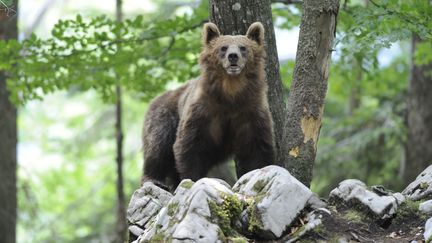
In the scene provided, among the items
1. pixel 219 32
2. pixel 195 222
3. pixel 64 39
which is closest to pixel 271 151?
pixel 219 32

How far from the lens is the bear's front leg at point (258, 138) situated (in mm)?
8195

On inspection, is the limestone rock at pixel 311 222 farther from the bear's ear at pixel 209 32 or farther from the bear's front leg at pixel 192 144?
the bear's ear at pixel 209 32

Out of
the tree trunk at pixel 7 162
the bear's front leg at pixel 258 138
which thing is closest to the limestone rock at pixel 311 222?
the bear's front leg at pixel 258 138

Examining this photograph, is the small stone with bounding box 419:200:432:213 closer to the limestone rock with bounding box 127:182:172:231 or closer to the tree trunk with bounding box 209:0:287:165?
the tree trunk with bounding box 209:0:287:165

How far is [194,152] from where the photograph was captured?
27.7 feet

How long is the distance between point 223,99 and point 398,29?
229cm

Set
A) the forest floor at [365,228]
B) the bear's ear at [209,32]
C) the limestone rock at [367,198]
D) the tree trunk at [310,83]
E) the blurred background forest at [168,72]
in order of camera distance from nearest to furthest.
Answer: the forest floor at [365,228] → the limestone rock at [367,198] → the tree trunk at [310,83] → the bear's ear at [209,32] → the blurred background forest at [168,72]

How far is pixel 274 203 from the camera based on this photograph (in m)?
6.22

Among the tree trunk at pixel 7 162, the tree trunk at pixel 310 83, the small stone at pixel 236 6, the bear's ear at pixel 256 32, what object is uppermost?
the small stone at pixel 236 6

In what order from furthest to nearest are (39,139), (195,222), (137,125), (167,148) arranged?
(39,139) → (137,125) → (167,148) → (195,222)

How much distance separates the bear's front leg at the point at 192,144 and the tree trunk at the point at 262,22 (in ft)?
3.07

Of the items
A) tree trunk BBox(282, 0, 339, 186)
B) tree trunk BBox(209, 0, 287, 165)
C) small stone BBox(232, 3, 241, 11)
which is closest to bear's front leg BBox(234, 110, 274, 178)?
tree trunk BBox(209, 0, 287, 165)

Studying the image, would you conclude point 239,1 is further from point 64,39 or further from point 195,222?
point 195,222

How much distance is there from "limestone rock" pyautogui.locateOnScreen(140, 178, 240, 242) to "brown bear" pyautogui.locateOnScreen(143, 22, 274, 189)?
187 centimetres
